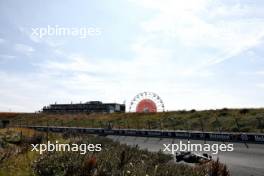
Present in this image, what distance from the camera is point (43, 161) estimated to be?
40.7 ft

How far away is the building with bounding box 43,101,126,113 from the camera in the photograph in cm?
12900

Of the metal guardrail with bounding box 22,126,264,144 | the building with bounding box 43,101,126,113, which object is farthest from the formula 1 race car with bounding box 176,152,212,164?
the building with bounding box 43,101,126,113

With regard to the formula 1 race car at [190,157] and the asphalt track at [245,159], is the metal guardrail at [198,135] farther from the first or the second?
the formula 1 race car at [190,157]

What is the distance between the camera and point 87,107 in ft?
438

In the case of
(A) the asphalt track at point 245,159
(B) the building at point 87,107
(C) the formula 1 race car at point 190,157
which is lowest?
(A) the asphalt track at point 245,159

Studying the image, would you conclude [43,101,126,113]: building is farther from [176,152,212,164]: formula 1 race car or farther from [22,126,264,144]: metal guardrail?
[176,152,212,164]: formula 1 race car

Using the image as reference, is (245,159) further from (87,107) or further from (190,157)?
(87,107)

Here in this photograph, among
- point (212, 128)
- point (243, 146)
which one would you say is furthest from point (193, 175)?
point (212, 128)

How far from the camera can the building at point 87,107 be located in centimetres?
12900

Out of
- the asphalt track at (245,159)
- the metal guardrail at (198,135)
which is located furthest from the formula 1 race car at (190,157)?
the metal guardrail at (198,135)

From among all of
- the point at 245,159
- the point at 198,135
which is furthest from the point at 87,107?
the point at 245,159

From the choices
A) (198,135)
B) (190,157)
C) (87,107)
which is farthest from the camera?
(87,107)

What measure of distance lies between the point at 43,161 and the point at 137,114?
5853 centimetres

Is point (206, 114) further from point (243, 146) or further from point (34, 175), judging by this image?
point (34, 175)
